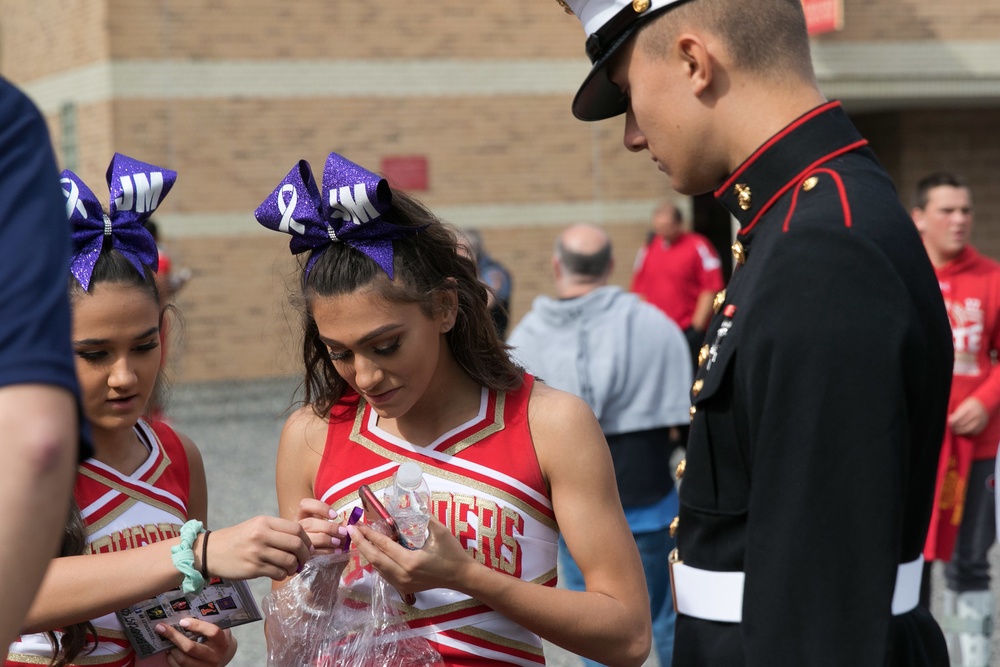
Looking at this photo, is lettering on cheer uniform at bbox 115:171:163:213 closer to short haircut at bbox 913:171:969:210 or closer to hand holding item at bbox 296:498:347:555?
hand holding item at bbox 296:498:347:555

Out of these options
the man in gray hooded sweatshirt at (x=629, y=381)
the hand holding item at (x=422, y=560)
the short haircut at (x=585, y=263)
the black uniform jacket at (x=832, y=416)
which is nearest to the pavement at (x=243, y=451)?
the man in gray hooded sweatshirt at (x=629, y=381)

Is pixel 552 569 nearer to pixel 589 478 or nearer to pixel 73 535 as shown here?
pixel 589 478

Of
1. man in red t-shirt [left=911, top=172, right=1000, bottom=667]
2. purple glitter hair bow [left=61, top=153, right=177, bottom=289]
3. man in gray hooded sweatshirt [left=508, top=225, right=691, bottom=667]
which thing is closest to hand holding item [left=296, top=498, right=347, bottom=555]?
purple glitter hair bow [left=61, top=153, right=177, bottom=289]

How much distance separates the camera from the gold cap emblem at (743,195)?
179 centimetres

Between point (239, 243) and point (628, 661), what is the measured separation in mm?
13006

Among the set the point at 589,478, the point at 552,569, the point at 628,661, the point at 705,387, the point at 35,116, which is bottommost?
the point at 628,661

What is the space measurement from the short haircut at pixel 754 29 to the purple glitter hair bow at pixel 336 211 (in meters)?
0.89

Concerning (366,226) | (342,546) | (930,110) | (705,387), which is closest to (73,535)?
(342,546)

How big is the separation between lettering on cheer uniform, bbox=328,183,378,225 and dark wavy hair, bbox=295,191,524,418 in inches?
2.8

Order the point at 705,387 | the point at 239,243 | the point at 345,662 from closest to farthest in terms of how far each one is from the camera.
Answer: the point at 705,387, the point at 345,662, the point at 239,243

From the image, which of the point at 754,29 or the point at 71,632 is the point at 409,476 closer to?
the point at 71,632

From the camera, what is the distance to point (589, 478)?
2.43 metres

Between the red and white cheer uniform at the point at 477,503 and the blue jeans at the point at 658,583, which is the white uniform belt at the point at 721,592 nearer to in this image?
the red and white cheer uniform at the point at 477,503

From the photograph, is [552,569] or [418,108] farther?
[418,108]
